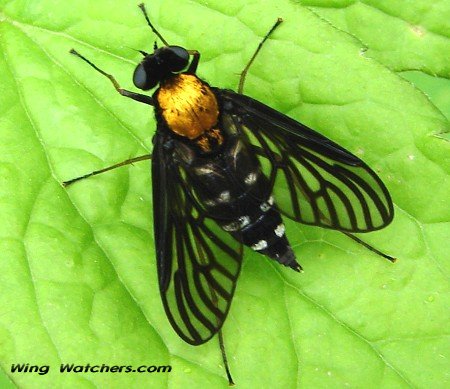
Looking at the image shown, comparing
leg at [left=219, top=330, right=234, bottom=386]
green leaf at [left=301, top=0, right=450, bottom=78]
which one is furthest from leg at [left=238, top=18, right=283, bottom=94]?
leg at [left=219, top=330, right=234, bottom=386]

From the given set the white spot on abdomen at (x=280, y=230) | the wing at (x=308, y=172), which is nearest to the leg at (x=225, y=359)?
→ the white spot on abdomen at (x=280, y=230)

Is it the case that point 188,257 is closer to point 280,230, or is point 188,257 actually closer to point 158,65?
point 280,230

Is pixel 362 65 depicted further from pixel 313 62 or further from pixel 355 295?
pixel 355 295

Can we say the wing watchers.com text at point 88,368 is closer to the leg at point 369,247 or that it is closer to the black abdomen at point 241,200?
the black abdomen at point 241,200

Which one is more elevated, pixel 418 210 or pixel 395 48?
pixel 395 48

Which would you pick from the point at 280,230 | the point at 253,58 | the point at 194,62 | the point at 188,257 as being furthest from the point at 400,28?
the point at 188,257

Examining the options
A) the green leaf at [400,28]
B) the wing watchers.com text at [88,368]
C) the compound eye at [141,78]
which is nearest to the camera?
the wing watchers.com text at [88,368]

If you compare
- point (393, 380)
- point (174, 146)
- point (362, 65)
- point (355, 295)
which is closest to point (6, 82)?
point (174, 146)
